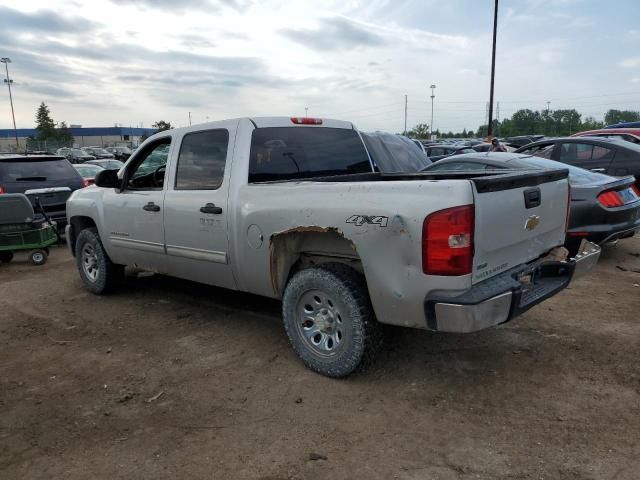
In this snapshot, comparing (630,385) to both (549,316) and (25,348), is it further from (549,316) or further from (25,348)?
(25,348)

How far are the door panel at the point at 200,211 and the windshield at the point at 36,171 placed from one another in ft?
19.3

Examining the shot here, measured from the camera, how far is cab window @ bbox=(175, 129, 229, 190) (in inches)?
180

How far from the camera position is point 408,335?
4.63 metres

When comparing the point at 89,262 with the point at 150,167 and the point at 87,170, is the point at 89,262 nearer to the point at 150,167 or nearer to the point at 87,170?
the point at 150,167

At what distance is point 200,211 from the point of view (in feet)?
15.0

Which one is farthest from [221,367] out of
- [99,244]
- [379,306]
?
[99,244]

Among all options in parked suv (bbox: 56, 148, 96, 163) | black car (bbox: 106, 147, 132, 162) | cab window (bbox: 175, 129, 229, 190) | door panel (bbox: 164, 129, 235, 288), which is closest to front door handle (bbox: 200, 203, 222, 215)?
door panel (bbox: 164, 129, 235, 288)

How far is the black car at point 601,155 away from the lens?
8.66 m

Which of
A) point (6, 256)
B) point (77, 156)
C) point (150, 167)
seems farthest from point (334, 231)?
point (77, 156)

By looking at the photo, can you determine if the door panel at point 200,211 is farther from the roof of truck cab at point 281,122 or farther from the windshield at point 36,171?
the windshield at point 36,171

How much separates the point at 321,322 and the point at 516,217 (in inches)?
59.4

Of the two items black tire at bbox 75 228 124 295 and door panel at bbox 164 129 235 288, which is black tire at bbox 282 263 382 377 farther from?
black tire at bbox 75 228 124 295

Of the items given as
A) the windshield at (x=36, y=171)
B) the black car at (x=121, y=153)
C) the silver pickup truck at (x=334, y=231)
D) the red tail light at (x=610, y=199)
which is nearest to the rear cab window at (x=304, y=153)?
the silver pickup truck at (x=334, y=231)

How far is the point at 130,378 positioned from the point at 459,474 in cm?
249
